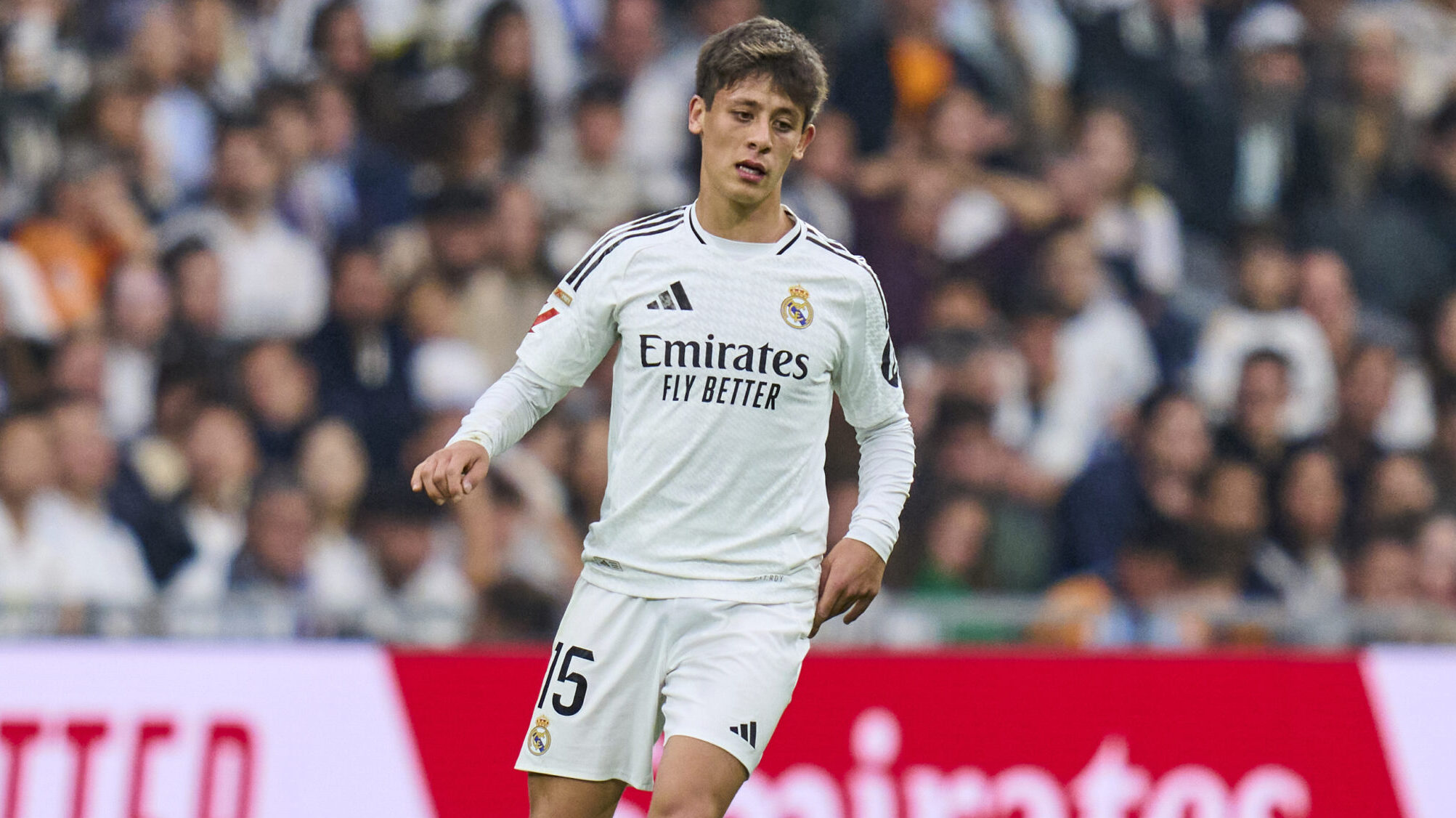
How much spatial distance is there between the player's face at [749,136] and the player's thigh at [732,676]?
856 mm

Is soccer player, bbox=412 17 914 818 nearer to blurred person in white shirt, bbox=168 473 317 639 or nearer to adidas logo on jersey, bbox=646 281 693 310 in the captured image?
adidas logo on jersey, bbox=646 281 693 310

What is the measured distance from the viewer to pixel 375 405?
25.8ft

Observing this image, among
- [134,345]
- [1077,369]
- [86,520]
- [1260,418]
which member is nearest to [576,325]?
[86,520]

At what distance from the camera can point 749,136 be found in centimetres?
363

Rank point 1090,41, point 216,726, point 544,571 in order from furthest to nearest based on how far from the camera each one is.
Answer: point 1090,41 → point 544,571 → point 216,726

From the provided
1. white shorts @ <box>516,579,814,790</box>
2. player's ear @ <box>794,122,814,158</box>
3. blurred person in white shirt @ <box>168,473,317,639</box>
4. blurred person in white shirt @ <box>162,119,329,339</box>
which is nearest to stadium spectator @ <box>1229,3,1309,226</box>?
blurred person in white shirt @ <box>162,119,329,339</box>

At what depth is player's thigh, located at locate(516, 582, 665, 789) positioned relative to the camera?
3.64 meters

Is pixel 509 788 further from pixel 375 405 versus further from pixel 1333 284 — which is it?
pixel 1333 284

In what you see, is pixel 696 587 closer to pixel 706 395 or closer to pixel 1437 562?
pixel 706 395

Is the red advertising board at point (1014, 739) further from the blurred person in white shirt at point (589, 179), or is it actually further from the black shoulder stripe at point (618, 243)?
the blurred person in white shirt at point (589, 179)

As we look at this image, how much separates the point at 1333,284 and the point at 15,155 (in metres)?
6.40

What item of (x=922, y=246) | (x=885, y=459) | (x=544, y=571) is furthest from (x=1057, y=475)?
(x=885, y=459)

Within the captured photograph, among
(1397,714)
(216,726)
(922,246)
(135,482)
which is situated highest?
(922,246)

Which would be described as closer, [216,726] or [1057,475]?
[216,726]
